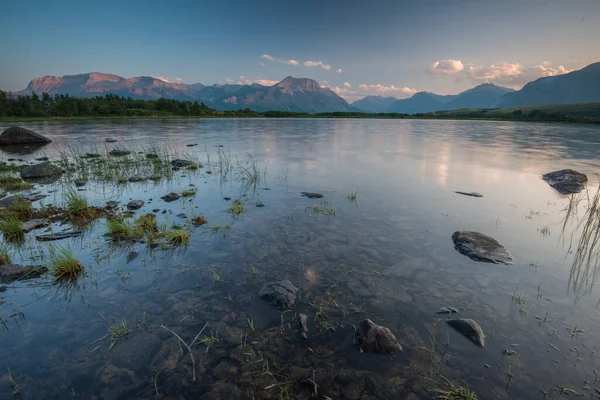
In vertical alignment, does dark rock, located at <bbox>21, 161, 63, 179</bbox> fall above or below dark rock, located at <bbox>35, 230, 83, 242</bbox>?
above

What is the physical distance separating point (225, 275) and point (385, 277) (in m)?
4.83

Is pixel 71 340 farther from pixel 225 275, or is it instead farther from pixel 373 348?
pixel 373 348

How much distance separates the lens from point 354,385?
487cm

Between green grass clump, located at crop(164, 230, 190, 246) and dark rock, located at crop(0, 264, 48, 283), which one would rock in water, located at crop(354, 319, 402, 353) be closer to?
green grass clump, located at crop(164, 230, 190, 246)

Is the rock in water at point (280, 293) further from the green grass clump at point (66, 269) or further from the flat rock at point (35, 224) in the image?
the flat rock at point (35, 224)

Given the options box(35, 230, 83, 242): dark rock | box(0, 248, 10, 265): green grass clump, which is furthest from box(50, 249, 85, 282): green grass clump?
box(35, 230, 83, 242): dark rock

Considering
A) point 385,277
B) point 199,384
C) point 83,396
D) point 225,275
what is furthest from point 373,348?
point 83,396

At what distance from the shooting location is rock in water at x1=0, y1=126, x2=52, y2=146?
38500 mm

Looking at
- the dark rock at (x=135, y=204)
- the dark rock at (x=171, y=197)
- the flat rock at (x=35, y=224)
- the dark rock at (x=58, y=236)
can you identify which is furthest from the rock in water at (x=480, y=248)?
the flat rock at (x=35, y=224)

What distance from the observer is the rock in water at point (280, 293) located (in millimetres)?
6898

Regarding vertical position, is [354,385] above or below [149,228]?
below

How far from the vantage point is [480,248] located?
941 cm

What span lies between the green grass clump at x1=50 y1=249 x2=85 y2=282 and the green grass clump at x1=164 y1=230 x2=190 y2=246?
2.63 m

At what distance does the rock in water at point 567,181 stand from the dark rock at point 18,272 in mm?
26293
